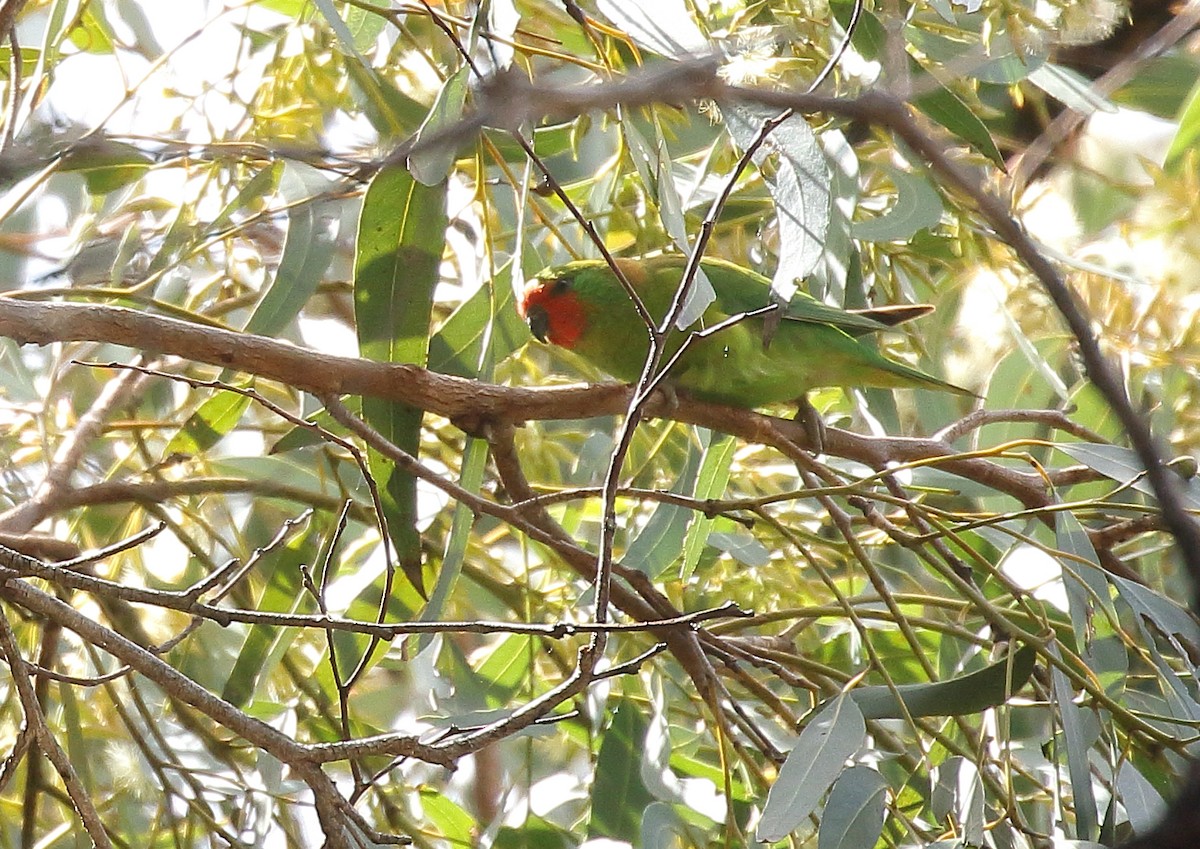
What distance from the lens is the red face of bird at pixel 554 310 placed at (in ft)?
7.65

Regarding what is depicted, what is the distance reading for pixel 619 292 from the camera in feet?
7.84

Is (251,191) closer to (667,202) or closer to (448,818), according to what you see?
(667,202)

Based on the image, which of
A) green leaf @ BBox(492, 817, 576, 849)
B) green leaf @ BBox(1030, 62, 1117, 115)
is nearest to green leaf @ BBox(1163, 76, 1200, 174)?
green leaf @ BBox(1030, 62, 1117, 115)

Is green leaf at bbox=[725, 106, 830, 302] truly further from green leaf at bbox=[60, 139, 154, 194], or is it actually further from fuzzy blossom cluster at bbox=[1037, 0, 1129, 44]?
green leaf at bbox=[60, 139, 154, 194]

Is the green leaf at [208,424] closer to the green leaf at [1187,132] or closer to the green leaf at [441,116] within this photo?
the green leaf at [441,116]

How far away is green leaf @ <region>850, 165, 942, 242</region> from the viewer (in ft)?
6.33

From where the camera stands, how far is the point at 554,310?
2381 mm

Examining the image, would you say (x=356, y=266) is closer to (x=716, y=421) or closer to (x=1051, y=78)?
(x=716, y=421)

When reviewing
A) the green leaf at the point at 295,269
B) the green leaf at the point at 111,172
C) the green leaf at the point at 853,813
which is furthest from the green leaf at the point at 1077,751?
the green leaf at the point at 111,172

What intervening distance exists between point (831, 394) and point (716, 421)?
81 centimetres

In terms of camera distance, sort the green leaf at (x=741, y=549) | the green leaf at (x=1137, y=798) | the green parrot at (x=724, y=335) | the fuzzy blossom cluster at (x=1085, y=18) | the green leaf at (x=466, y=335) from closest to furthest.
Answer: the green leaf at (x=1137, y=798) < the fuzzy blossom cluster at (x=1085, y=18) < the green leaf at (x=466, y=335) < the green leaf at (x=741, y=549) < the green parrot at (x=724, y=335)

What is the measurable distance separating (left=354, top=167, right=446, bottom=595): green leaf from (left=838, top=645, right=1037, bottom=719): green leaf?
0.67 m

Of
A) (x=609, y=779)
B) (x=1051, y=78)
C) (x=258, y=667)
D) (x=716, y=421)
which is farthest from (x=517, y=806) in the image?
(x=1051, y=78)

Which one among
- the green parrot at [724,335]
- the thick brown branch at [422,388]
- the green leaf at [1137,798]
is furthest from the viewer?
the green parrot at [724,335]
